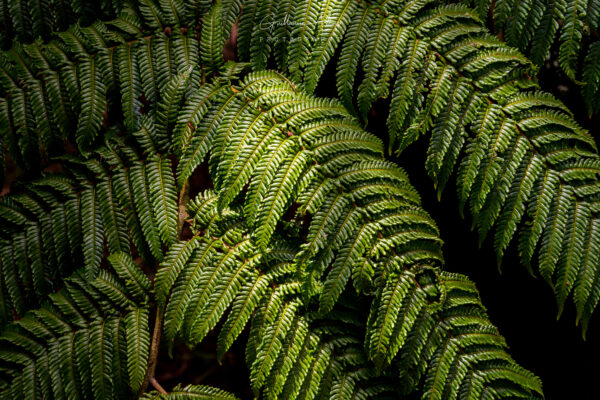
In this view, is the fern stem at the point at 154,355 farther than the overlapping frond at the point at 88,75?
Yes

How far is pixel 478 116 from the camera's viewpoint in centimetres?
160

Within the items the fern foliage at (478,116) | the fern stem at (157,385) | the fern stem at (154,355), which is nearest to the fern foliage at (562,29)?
the fern foliage at (478,116)

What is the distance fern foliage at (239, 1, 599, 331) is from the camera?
1.52 m

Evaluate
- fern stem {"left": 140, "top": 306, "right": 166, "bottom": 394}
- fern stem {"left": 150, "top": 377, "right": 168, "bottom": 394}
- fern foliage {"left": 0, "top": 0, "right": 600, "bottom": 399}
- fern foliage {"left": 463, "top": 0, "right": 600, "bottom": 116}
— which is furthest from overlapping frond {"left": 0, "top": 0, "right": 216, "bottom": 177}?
fern foliage {"left": 463, "top": 0, "right": 600, "bottom": 116}

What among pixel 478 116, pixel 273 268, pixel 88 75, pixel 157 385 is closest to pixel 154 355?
pixel 157 385

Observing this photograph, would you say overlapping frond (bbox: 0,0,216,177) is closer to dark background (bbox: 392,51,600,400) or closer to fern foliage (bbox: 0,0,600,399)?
fern foliage (bbox: 0,0,600,399)

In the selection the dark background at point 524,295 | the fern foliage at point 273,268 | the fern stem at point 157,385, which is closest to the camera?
the fern foliage at point 273,268

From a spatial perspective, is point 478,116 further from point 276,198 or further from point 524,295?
point 524,295

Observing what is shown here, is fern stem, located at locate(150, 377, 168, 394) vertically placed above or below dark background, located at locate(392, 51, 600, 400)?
below

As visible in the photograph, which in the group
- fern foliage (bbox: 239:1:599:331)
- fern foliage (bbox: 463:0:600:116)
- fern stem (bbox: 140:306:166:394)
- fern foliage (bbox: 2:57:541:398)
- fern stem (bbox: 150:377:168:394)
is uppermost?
fern foliage (bbox: 463:0:600:116)

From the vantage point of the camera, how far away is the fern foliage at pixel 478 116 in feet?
4.99

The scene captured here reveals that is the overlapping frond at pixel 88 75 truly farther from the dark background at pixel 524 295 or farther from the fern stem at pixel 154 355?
the dark background at pixel 524 295

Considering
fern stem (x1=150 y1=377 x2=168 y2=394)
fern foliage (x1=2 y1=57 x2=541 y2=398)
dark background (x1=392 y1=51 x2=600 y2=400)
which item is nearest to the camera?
fern foliage (x1=2 y1=57 x2=541 y2=398)

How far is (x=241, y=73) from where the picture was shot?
179cm
